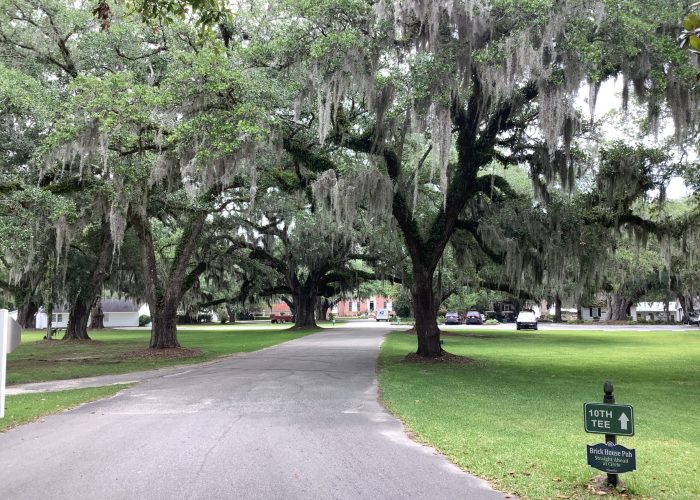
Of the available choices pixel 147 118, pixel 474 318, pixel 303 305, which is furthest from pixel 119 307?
pixel 147 118

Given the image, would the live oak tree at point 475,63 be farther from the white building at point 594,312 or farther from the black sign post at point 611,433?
the white building at point 594,312

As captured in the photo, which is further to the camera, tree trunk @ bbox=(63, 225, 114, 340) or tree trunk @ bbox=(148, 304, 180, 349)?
tree trunk @ bbox=(63, 225, 114, 340)

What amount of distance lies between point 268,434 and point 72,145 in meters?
9.73

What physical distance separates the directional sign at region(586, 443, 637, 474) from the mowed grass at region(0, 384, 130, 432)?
7.57m

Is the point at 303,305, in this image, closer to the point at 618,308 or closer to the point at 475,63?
the point at 475,63

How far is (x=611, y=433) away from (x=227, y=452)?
394 cm

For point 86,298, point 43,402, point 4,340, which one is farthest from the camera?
point 86,298

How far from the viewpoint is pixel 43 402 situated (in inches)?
385

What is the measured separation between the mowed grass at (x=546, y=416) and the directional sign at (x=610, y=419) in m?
0.55

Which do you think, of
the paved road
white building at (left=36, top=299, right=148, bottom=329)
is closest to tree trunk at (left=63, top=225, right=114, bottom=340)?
the paved road

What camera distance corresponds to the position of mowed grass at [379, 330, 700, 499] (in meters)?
5.06

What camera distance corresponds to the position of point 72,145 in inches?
510

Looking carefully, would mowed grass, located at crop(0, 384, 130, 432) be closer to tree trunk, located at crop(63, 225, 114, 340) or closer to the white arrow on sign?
the white arrow on sign

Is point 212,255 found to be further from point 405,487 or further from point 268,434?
point 405,487
